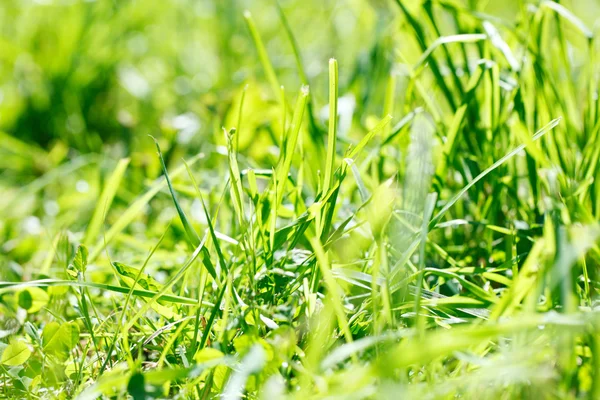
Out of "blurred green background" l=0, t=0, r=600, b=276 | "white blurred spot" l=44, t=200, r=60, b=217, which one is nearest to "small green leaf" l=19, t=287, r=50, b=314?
"blurred green background" l=0, t=0, r=600, b=276

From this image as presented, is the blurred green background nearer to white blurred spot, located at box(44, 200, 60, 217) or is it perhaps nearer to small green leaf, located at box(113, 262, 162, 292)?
white blurred spot, located at box(44, 200, 60, 217)

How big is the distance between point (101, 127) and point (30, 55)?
408 millimetres

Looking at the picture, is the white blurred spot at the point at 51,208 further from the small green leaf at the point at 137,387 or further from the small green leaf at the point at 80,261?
the small green leaf at the point at 137,387

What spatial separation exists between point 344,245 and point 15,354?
650 mm

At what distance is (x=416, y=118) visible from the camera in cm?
143

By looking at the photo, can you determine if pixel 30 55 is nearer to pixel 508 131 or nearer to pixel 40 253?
pixel 40 253

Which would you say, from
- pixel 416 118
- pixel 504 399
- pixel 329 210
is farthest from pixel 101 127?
pixel 504 399

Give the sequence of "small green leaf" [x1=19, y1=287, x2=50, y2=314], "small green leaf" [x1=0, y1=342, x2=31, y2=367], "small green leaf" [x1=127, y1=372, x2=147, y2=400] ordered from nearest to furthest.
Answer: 1. "small green leaf" [x1=127, y1=372, x2=147, y2=400]
2. "small green leaf" [x1=0, y1=342, x2=31, y2=367]
3. "small green leaf" [x1=19, y1=287, x2=50, y2=314]

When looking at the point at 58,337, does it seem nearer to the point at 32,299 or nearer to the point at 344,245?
the point at 32,299

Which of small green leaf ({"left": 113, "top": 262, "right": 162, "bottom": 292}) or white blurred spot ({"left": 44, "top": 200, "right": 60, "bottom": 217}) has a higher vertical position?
small green leaf ({"left": 113, "top": 262, "right": 162, "bottom": 292})

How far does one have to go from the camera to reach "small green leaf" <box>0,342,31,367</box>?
107cm

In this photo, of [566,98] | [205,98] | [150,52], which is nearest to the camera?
[566,98]

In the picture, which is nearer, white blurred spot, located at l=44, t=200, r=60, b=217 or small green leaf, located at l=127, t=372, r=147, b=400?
small green leaf, located at l=127, t=372, r=147, b=400

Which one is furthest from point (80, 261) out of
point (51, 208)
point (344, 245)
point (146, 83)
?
point (146, 83)
